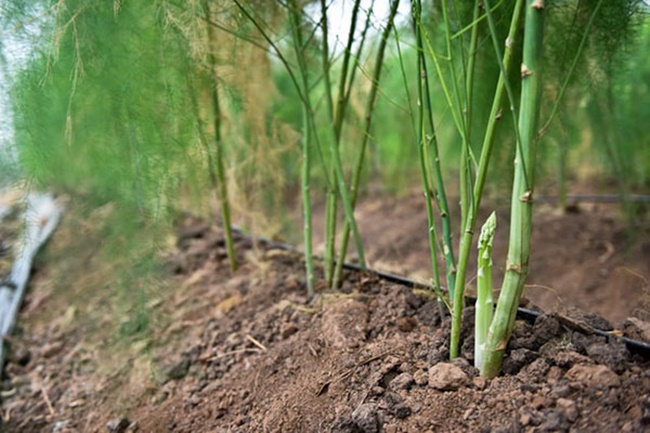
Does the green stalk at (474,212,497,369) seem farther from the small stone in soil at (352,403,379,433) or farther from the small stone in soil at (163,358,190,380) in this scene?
the small stone in soil at (163,358,190,380)

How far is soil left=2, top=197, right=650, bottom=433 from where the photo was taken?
34.9 inches

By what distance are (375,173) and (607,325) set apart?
3.62m

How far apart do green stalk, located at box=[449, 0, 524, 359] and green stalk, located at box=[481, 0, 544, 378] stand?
0.12 ft

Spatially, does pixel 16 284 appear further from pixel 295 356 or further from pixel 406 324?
pixel 406 324

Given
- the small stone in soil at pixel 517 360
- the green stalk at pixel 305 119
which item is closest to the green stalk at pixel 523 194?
the small stone in soil at pixel 517 360

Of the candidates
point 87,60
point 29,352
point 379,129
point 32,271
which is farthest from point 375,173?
point 87,60

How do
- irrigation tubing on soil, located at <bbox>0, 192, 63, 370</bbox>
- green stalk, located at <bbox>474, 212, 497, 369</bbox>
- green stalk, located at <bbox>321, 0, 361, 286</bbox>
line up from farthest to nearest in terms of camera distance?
irrigation tubing on soil, located at <bbox>0, 192, 63, 370</bbox>
green stalk, located at <bbox>321, 0, 361, 286</bbox>
green stalk, located at <bbox>474, 212, 497, 369</bbox>

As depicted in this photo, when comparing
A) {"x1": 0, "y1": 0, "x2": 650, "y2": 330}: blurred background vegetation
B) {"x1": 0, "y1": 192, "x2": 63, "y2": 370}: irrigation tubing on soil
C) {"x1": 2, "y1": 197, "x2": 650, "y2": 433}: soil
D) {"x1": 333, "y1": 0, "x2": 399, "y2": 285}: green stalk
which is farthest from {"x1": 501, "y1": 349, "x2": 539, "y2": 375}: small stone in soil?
{"x1": 0, "y1": 192, "x2": 63, "y2": 370}: irrigation tubing on soil

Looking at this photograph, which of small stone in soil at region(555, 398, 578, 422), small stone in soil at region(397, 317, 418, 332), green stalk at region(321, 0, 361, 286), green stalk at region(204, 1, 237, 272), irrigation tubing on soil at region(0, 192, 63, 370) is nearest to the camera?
small stone in soil at region(555, 398, 578, 422)

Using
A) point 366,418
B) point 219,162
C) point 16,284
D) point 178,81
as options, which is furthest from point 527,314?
point 16,284

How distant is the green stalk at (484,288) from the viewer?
908 millimetres

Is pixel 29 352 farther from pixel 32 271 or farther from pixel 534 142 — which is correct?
pixel 534 142

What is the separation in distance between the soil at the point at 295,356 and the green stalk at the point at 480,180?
0.21ft

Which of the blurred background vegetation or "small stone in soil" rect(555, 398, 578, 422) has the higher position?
the blurred background vegetation
